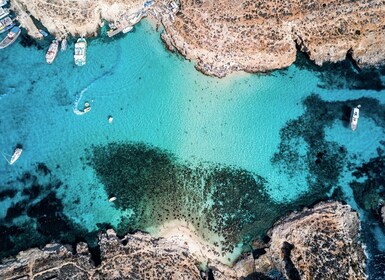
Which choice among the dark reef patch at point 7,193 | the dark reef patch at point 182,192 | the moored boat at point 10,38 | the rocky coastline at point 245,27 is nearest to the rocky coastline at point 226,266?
the dark reef patch at point 182,192

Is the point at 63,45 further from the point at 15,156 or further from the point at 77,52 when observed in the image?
the point at 15,156

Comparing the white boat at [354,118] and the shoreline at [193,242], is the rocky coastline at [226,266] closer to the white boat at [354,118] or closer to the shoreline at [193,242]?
the shoreline at [193,242]

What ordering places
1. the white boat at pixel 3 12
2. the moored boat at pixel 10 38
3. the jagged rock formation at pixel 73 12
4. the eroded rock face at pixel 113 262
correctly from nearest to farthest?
the eroded rock face at pixel 113 262, the jagged rock formation at pixel 73 12, the moored boat at pixel 10 38, the white boat at pixel 3 12

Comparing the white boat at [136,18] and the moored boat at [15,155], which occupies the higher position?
the white boat at [136,18]

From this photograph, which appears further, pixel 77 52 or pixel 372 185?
pixel 77 52

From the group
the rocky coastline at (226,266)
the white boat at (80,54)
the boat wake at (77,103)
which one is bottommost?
the rocky coastline at (226,266)

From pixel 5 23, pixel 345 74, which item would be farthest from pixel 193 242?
pixel 5 23

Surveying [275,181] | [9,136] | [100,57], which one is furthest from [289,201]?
[9,136]
